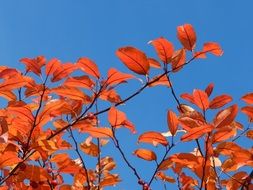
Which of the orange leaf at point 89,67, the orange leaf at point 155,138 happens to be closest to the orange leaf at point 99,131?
the orange leaf at point 155,138

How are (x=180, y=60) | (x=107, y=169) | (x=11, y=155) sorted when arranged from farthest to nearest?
(x=107, y=169)
(x=180, y=60)
(x=11, y=155)

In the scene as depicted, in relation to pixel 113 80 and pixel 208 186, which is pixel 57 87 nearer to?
pixel 113 80

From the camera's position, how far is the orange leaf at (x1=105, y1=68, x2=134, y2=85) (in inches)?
71.5

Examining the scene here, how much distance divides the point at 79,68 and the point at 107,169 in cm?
122

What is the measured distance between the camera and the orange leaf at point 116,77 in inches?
71.5

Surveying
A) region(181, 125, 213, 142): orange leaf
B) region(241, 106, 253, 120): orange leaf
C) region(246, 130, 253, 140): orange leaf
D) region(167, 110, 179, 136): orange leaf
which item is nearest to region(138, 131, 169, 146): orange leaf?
region(167, 110, 179, 136): orange leaf

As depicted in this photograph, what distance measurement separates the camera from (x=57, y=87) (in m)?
1.85

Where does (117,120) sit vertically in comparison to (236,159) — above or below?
above

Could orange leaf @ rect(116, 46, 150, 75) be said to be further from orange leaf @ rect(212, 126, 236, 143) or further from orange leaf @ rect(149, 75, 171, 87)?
orange leaf @ rect(212, 126, 236, 143)

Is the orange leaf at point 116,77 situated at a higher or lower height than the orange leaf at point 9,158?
higher

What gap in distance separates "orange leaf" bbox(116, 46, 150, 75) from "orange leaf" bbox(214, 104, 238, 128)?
0.37m

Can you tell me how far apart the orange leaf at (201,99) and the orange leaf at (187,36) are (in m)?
0.21

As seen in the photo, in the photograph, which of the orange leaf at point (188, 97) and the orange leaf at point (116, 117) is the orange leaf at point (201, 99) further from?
the orange leaf at point (116, 117)

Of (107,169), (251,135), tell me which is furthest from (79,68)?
(107,169)
